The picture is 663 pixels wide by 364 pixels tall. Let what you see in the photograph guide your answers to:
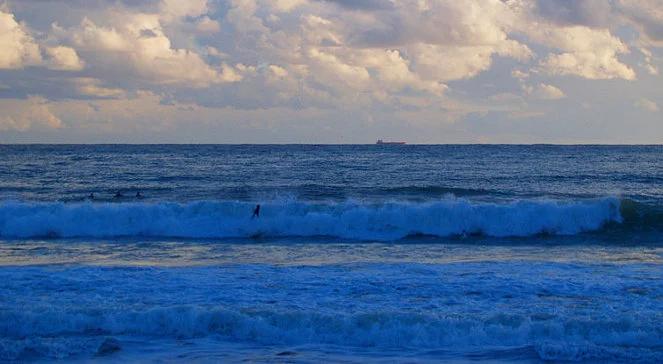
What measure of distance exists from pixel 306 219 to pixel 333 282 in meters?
10.5

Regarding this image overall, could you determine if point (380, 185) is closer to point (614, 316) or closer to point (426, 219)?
point (426, 219)

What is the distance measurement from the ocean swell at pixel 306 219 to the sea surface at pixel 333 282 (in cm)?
7

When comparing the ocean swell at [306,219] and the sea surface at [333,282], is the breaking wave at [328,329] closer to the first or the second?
the sea surface at [333,282]

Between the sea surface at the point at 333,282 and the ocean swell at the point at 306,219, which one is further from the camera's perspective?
the ocean swell at the point at 306,219

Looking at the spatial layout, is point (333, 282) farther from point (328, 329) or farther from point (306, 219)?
point (306, 219)

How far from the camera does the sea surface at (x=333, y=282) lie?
32.3 feet

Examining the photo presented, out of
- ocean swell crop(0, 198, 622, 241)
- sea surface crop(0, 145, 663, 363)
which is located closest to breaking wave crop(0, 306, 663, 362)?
sea surface crop(0, 145, 663, 363)

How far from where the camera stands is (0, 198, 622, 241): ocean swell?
74.8ft

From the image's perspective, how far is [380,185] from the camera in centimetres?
3709

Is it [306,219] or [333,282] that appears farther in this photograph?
[306,219]

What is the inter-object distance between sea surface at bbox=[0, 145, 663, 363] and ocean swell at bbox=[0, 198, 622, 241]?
0.07 metres

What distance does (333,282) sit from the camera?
13.3 meters

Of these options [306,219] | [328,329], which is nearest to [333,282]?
[328,329]

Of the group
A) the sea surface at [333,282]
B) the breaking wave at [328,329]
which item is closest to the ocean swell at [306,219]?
the sea surface at [333,282]
